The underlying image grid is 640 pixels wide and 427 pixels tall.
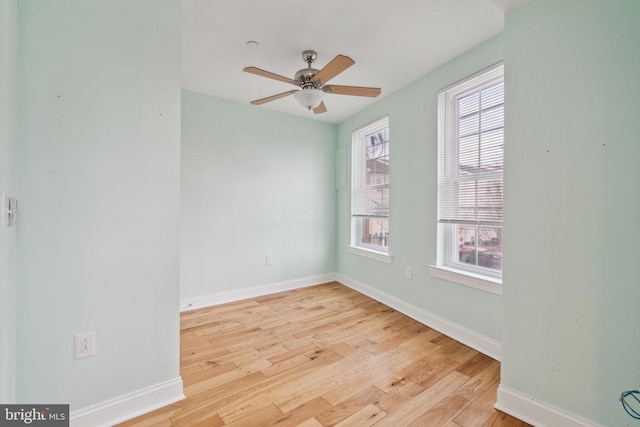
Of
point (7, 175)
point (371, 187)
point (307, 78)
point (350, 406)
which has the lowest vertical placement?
point (350, 406)

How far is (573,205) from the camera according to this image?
1.33m

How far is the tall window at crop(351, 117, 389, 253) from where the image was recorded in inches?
135

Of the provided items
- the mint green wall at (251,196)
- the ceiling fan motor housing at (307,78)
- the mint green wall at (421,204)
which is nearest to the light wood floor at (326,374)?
the mint green wall at (421,204)

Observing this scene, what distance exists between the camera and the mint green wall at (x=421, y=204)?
2.22 meters

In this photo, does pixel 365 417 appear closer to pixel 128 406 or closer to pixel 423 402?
pixel 423 402

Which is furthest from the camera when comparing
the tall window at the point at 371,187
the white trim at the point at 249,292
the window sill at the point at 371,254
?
the tall window at the point at 371,187

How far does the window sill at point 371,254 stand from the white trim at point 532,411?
67.9 inches

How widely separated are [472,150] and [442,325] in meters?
1.65

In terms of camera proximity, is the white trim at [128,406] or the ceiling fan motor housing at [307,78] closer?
the white trim at [128,406]

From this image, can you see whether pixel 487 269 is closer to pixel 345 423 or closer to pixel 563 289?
pixel 563 289

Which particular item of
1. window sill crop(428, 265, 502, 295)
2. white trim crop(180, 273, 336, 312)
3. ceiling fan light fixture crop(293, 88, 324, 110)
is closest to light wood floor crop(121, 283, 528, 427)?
white trim crop(180, 273, 336, 312)

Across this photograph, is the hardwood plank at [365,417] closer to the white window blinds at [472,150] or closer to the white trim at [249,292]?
A: the white window blinds at [472,150]

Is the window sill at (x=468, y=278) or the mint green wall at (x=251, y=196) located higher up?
the mint green wall at (x=251, y=196)

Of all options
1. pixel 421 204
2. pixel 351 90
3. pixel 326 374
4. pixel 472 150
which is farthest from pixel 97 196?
pixel 472 150
